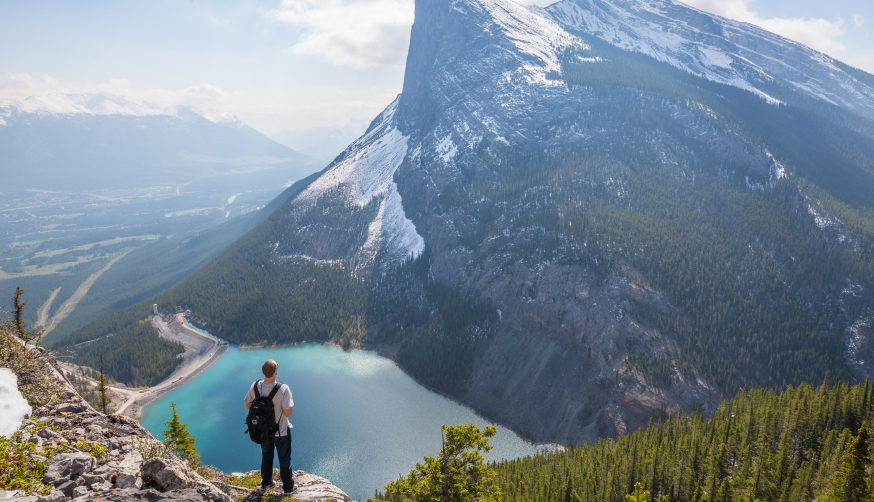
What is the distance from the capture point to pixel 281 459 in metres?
14.8

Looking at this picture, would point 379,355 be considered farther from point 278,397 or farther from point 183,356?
point 278,397

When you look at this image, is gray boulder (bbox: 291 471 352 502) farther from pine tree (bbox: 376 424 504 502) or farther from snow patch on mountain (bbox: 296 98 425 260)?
snow patch on mountain (bbox: 296 98 425 260)

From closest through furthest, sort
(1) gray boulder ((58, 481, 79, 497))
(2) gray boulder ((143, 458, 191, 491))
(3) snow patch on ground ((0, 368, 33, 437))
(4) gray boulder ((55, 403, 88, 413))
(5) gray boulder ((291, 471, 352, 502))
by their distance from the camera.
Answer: (1) gray boulder ((58, 481, 79, 497))
(2) gray boulder ((143, 458, 191, 491))
(3) snow patch on ground ((0, 368, 33, 437))
(4) gray boulder ((55, 403, 88, 413))
(5) gray boulder ((291, 471, 352, 502))

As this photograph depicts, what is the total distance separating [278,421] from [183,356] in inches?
5091

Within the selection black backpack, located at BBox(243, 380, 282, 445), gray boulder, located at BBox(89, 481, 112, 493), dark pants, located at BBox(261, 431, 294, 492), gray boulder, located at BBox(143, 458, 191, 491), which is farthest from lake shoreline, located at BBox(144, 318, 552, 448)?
gray boulder, located at BBox(89, 481, 112, 493)

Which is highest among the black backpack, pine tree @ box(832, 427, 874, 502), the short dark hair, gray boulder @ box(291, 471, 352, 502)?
the short dark hair

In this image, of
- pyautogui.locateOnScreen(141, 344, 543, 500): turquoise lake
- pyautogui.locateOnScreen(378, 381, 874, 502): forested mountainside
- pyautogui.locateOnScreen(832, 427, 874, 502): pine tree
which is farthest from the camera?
pyautogui.locateOnScreen(141, 344, 543, 500): turquoise lake

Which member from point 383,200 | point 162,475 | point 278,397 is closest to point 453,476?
point 278,397

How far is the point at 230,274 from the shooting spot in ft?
521

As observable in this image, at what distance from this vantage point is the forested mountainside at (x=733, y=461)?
1725 inches

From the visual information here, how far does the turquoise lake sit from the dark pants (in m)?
61.5

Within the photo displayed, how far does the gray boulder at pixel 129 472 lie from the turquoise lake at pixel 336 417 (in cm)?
6380

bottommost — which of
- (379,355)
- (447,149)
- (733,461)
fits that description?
(379,355)

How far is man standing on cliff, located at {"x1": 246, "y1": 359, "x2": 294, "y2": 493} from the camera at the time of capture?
44.7 feet
